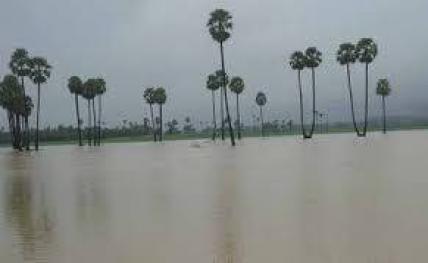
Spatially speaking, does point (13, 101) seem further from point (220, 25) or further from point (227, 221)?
point (227, 221)

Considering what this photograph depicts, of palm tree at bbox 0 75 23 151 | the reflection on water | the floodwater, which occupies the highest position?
palm tree at bbox 0 75 23 151

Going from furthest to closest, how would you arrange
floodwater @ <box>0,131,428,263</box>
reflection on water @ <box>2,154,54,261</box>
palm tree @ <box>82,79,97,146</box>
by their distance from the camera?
1. palm tree @ <box>82,79,97,146</box>
2. reflection on water @ <box>2,154,54,261</box>
3. floodwater @ <box>0,131,428,263</box>

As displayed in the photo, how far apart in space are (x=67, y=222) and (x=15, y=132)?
350ft

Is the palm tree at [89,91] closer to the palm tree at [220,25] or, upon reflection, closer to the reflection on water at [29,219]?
the palm tree at [220,25]

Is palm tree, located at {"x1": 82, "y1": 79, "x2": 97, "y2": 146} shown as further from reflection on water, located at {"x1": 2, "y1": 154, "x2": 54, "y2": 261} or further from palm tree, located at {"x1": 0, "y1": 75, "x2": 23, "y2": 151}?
reflection on water, located at {"x1": 2, "y1": 154, "x2": 54, "y2": 261}

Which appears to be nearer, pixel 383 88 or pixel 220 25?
pixel 220 25

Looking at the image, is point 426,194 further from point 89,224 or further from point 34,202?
point 34,202

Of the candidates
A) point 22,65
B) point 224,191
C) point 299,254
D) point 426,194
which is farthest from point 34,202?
point 22,65

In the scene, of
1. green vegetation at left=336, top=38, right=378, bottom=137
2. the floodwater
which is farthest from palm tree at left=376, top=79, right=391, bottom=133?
the floodwater

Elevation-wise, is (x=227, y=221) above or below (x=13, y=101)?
below

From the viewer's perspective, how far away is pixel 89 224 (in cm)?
1675

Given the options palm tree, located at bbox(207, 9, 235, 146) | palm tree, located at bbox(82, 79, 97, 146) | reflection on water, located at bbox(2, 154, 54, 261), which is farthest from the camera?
palm tree, located at bbox(82, 79, 97, 146)

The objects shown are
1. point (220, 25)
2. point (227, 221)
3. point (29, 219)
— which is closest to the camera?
point (227, 221)

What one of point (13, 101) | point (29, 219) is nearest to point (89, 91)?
point (13, 101)
